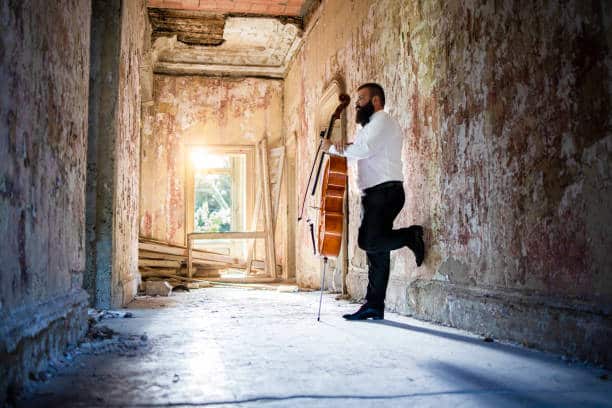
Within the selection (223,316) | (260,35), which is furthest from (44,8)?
(260,35)

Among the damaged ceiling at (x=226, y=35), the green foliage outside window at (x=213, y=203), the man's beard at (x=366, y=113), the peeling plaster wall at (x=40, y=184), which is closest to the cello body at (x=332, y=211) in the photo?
the man's beard at (x=366, y=113)

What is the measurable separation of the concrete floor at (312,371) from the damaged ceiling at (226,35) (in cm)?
612

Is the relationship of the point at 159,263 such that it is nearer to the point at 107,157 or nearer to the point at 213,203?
the point at 107,157

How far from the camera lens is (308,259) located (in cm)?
829

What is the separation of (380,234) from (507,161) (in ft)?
3.76

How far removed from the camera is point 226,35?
9562 millimetres

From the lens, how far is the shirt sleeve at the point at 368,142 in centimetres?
403

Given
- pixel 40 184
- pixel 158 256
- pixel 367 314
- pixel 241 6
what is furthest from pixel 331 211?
pixel 241 6

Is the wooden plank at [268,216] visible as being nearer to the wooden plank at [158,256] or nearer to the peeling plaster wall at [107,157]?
the wooden plank at [158,256]

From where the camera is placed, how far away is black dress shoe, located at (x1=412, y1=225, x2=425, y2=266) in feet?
13.7

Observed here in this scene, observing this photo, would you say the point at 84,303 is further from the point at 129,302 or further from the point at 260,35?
the point at 260,35

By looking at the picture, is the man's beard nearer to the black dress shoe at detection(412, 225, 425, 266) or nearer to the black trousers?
the black trousers

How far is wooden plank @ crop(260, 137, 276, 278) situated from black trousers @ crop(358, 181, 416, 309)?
5983mm

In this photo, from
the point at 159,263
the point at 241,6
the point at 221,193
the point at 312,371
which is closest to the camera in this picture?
the point at 312,371
